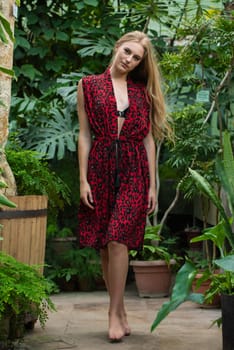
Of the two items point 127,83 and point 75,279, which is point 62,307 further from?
point 127,83

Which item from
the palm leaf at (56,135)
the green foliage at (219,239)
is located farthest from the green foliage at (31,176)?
the palm leaf at (56,135)

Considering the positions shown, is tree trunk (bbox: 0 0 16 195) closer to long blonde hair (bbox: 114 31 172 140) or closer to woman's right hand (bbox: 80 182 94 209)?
woman's right hand (bbox: 80 182 94 209)

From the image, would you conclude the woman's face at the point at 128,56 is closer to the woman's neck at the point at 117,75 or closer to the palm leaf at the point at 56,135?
the woman's neck at the point at 117,75

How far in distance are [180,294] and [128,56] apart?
1.49 meters

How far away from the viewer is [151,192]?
128 inches

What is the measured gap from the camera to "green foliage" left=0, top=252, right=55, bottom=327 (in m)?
2.46

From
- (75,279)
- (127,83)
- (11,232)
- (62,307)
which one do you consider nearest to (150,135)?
(127,83)

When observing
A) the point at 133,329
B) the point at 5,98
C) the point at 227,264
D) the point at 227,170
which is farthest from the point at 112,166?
the point at 227,264

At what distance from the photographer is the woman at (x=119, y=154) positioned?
10.2 feet

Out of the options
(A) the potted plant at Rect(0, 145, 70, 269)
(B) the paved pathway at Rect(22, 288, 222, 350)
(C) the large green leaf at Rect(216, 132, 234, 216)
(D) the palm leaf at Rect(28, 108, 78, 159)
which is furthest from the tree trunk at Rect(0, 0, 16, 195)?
(D) the palm leaf at Rect(28, 108, 78, 159)

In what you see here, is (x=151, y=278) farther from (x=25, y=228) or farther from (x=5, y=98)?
(x=5, y=98)

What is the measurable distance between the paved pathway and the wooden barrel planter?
0.41 meters

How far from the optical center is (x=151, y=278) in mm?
4797

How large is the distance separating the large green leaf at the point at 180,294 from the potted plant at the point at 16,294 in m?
0.58
